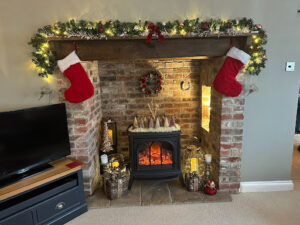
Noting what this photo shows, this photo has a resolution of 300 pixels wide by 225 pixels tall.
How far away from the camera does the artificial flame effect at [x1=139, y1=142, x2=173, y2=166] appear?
8.88ft

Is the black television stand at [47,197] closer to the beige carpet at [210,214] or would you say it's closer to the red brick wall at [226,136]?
the beige carpet at [210,214]

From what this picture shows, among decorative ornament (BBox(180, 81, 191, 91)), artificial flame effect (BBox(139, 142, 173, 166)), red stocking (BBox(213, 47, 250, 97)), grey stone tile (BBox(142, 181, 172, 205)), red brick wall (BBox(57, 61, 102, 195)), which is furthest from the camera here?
decorative ornament (BBox(180, 81, 191, 91))

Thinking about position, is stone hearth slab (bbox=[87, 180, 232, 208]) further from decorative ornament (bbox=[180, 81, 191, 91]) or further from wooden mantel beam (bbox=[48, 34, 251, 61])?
wooden mantel beam (bbox=[48, 34, 251, 61])

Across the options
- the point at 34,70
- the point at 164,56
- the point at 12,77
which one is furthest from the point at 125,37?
the point at 12,77

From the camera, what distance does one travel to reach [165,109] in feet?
10.7

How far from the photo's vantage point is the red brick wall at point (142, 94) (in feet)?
10.3

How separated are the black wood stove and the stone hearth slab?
0.14 metres

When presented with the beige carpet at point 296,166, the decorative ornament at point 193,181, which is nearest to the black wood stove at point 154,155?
the decorative ornament at point 193,181

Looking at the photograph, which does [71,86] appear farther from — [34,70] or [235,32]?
→ [235,32]

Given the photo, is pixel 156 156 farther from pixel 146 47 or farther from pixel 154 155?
pixel 146 47

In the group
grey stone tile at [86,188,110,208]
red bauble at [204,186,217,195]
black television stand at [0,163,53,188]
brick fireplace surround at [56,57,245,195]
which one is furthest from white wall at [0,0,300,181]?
grey stone tile at [86,188,110,208]

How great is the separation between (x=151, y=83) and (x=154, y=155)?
1059 mm

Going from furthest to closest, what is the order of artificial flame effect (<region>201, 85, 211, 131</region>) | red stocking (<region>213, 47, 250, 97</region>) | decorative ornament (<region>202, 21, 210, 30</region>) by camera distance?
artificial flame effect (<region>201, 85, 211, 131</region>) → red stocking (<region>213, 47, 250, 97</region>) → decorative ornament (<region>202, 21, 210, 30</region>)

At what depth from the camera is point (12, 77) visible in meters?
2.25
